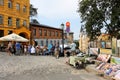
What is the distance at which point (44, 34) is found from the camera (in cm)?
6366

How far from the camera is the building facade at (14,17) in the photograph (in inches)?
1826

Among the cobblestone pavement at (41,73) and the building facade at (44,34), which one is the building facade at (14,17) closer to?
the building facade at (44,34)

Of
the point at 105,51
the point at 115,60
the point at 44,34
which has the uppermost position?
the point at 44,34

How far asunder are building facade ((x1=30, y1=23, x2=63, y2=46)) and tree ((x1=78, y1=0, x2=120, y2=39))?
107ft

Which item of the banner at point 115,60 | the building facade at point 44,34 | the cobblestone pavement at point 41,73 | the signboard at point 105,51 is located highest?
the building facade at point 44,34

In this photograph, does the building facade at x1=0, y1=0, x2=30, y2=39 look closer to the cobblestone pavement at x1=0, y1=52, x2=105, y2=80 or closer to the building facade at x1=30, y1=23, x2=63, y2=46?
the building facade at x1=30, y1=23, x2=63, y2=46

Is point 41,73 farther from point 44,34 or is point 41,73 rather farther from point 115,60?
point 44,34

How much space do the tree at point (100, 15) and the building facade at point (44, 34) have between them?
32.7 meters

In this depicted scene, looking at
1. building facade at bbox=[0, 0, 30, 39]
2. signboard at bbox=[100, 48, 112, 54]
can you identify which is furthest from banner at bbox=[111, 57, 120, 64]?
building facade at bbox=[0, 0, 30, 39]

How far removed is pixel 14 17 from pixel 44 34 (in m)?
14.6

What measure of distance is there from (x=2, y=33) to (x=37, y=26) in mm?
14359

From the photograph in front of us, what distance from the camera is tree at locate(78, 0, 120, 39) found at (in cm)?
2358

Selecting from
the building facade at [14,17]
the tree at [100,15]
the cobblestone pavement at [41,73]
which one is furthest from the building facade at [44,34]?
the cobblestone pavement at [41,73]

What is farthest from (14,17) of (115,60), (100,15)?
(115,60)
